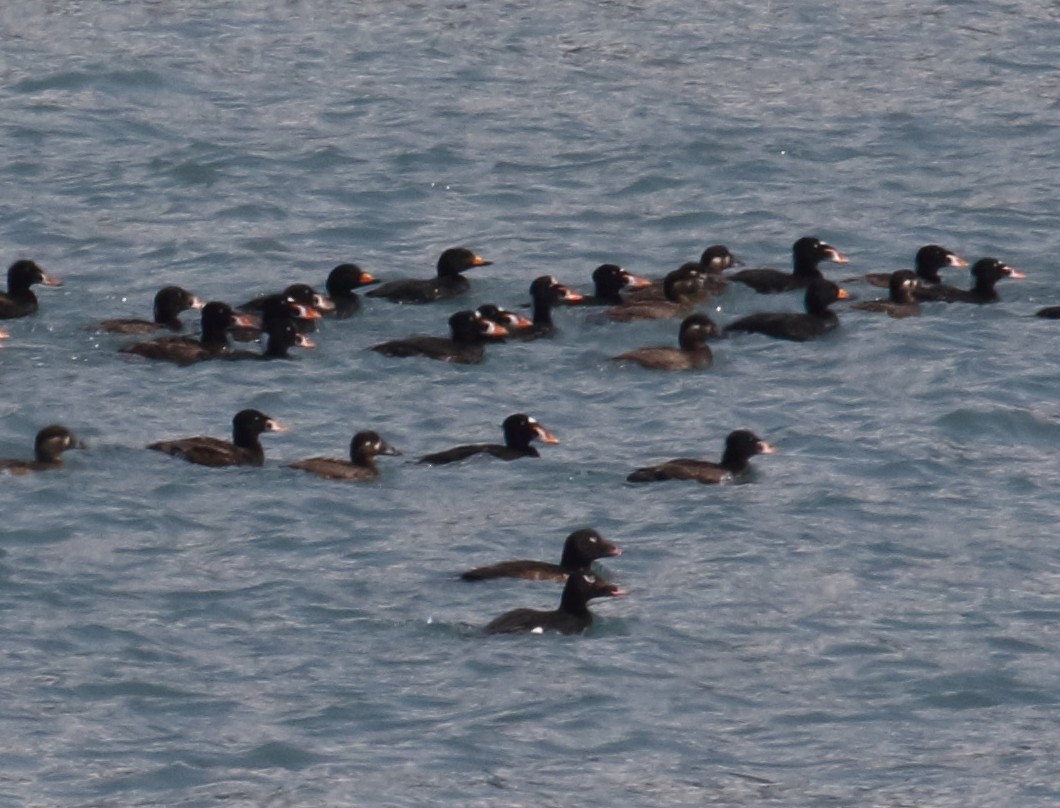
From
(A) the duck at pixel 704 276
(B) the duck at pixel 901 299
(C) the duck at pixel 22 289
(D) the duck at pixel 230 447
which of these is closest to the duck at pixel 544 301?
(A) the duck at pixel 704 276

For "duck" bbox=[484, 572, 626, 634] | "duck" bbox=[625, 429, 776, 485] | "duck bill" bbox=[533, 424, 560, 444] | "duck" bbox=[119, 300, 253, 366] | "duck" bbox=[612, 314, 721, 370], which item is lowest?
"duck" bbox=[484, 572, 626, 634]

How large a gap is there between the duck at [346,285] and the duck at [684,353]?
267 cm

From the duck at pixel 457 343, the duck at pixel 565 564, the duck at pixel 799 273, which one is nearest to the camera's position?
the duck at pixel 565 564

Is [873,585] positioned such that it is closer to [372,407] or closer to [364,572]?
[364,572]

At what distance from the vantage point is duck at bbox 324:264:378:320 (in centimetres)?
2347

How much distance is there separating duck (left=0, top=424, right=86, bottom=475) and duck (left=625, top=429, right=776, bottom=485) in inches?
157

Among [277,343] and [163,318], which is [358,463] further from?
[163,318]

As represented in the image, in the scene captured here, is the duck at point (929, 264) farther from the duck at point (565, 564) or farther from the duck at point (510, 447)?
the duck at point (565, 564)

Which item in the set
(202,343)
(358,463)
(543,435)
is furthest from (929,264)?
(358,463)

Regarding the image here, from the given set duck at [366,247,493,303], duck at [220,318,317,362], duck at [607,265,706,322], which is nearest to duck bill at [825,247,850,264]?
duck at [607,265,706,322]

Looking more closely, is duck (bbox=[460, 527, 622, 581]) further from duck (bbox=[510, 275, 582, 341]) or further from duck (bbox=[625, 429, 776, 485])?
duck (bbox=[510, 275, 582, 341])

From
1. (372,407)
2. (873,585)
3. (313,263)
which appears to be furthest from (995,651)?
(313,263)

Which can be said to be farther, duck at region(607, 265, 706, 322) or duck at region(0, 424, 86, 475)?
duck at region(607, 265, 706, 322)

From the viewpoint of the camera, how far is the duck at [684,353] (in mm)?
21781
